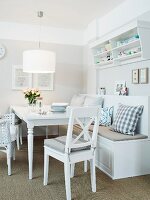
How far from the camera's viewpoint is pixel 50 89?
5.18m

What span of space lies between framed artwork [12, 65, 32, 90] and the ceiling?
968mm

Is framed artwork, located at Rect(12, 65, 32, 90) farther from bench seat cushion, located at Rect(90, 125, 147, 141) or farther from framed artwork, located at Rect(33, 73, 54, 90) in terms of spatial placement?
bench seat cushion, located at Rect(90, 125, 147, 141)

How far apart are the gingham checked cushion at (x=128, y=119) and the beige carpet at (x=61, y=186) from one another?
60 cm

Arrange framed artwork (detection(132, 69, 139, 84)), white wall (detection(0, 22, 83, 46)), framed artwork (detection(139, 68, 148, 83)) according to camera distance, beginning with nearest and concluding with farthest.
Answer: framed artwork (detection(139, 68, 148, 83)) < framed artwork (detection(132, 69, 139, 84)) < white wall (detection(0, 22, 83, 46))

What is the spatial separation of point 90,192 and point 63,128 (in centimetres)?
238

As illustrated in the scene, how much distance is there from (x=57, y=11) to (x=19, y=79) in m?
1.61

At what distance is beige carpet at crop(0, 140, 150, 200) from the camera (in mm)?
2389

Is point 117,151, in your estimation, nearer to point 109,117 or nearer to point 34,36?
point 109,117

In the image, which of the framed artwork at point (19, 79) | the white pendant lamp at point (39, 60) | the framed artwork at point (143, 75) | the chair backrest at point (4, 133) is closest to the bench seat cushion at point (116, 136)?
the framed artwork at point (143, 75)

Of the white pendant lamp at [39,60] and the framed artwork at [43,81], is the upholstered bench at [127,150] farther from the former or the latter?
the framed artwork at [43,81]

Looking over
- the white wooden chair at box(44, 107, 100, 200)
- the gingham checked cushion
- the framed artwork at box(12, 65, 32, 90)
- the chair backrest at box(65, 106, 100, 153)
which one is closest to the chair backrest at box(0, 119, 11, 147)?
the white wooden chair at box(44, 107, 100, 200)

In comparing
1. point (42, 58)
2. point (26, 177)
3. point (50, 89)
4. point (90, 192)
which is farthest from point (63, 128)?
point (90, 192)

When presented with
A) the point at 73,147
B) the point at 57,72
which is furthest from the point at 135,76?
the point at 57,72

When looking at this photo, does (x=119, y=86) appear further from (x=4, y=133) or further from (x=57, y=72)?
(x=4, y=133)
